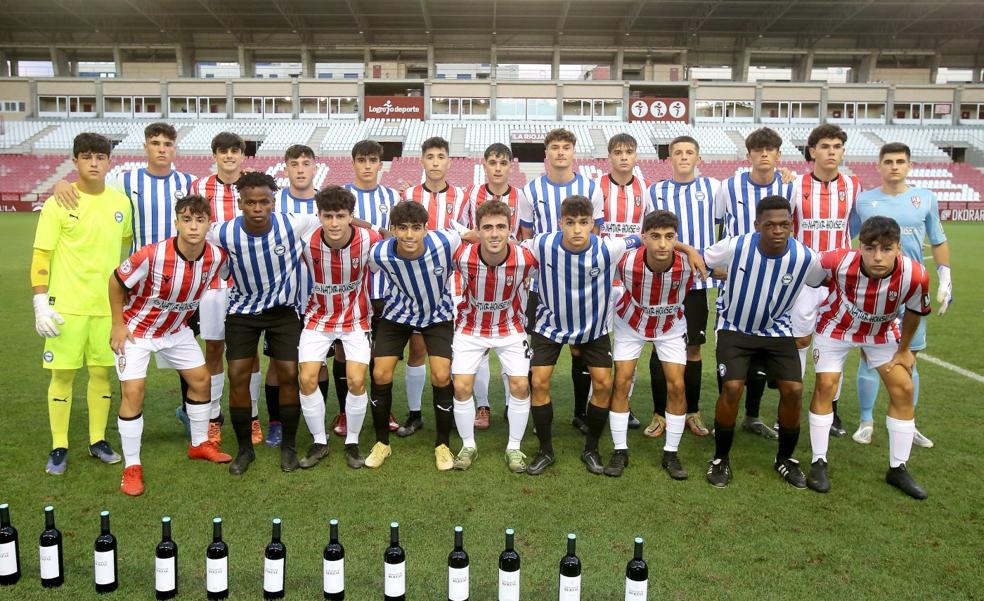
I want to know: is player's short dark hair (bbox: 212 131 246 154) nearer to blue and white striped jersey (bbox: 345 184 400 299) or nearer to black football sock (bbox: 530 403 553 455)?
blue and white striped jersey (bbox: 345 184 400 299)

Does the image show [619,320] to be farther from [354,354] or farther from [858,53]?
[858,53]

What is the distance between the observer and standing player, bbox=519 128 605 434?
17.4ft

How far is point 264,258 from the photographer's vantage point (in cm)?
463

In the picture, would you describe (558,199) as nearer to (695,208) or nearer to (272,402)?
(695,208)

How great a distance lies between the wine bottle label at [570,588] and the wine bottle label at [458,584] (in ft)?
1.32

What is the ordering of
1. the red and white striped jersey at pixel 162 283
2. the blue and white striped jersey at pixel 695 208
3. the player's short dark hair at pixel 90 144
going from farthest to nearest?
1. the blue and white striped jersey at pixel 695 208
2. the player's short dark hair at pixel 90 144
3. the red and white striped jersey at pixel 162 283

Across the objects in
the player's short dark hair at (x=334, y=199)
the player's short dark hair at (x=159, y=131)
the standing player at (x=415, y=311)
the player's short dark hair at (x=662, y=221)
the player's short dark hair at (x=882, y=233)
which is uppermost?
the player's short dark hair at (x=159, y=131)

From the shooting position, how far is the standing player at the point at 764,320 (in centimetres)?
437

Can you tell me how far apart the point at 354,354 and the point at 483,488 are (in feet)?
4.16

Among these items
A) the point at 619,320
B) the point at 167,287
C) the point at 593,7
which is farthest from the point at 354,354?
the point at 593,7

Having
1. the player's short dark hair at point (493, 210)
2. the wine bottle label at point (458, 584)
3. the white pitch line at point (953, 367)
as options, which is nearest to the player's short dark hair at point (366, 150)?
the player's short dark hair at point (493, 210)

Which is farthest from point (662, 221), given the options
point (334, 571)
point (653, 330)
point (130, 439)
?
point (130, 439)

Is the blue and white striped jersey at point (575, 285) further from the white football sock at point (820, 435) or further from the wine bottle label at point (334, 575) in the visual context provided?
the wine bottle label at point (334, 575)

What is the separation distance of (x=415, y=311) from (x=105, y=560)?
2451mm
